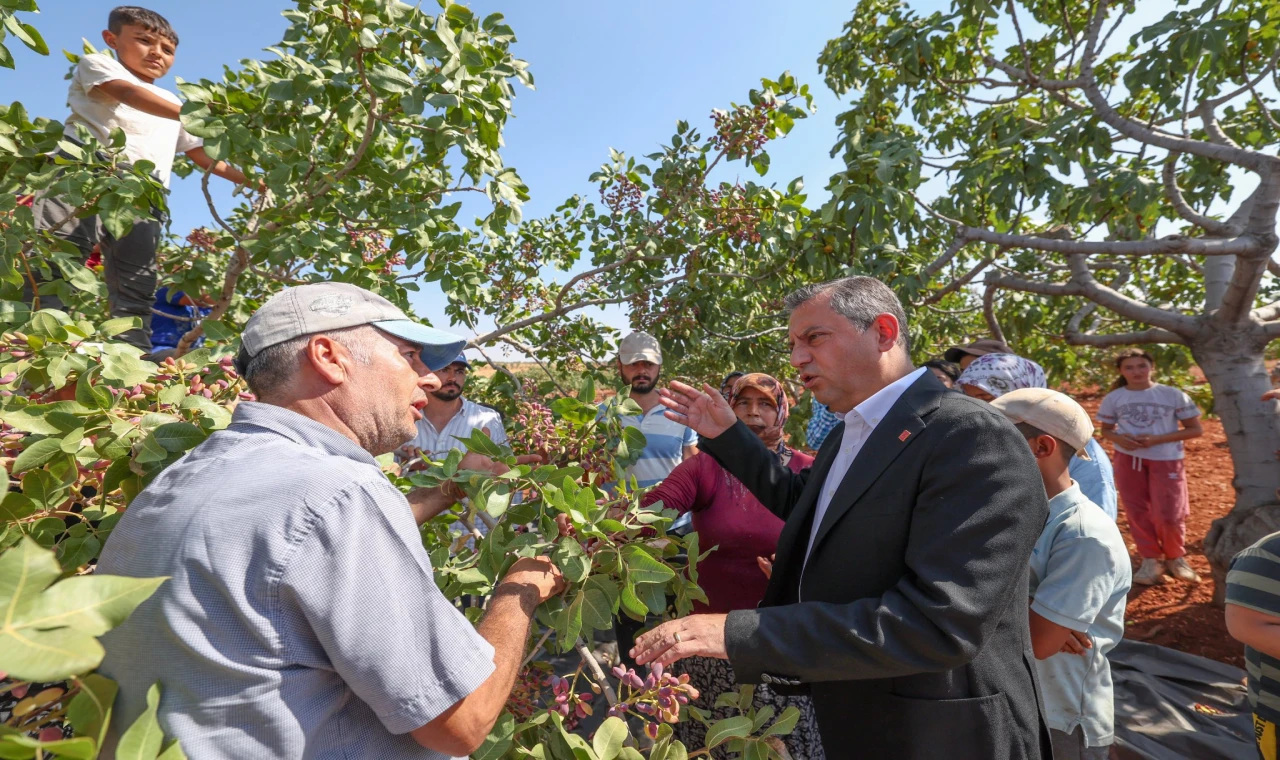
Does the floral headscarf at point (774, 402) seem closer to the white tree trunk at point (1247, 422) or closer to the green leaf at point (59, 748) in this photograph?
the green leaf at point (59, 748)

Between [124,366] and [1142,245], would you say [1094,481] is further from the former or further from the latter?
[124,366]

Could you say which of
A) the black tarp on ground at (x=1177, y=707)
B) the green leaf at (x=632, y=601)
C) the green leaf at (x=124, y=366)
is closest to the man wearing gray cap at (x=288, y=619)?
the green leaf at (x=632, y=601)

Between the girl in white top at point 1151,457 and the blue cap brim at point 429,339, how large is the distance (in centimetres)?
610

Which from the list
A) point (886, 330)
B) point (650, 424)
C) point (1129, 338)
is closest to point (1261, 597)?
point (886, 330)

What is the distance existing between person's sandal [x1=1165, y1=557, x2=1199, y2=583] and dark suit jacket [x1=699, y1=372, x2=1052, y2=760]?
5323 millimetres

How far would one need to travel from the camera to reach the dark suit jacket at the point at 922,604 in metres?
1.33

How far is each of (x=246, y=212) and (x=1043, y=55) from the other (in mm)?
6811

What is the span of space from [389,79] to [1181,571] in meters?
7.02

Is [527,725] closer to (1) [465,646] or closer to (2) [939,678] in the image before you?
(1) [465,646]

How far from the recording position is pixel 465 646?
0.98 meters

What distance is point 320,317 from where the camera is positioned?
1.23m

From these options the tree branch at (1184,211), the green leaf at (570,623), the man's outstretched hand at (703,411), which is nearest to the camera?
the green leaf at (570,623)

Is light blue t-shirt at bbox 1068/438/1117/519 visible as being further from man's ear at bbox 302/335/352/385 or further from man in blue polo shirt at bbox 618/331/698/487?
man's ear at bbox 302/335/352/385

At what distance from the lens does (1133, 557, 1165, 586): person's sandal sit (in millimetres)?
5371
